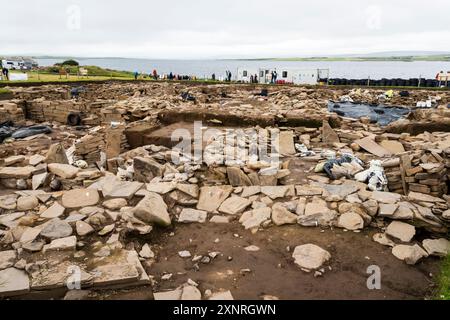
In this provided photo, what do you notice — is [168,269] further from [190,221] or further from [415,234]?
[415,234]

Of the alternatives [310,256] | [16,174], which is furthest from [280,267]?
[16,174]

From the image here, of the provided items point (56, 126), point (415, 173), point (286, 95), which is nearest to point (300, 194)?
point (415, 173)

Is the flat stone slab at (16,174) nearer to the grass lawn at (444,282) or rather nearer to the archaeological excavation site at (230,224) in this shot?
the archaeological excavation site at (230,224)

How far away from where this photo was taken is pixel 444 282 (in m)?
3.79

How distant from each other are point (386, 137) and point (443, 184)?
435 cm

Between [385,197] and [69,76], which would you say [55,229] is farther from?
[69,76]

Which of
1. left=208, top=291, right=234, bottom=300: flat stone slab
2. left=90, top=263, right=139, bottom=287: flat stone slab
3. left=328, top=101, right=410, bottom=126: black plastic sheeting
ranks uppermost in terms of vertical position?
left=328, top=101, right=410, bottom=126: black plastic sheeting

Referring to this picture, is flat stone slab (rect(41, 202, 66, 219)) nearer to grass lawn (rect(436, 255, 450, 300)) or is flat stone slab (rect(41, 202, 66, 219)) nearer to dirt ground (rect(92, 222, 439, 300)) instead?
dirt ground (rect(92, 222, 439, 300))

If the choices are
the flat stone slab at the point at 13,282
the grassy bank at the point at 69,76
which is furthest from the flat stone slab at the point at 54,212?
the grassy bank at the point at 69,76

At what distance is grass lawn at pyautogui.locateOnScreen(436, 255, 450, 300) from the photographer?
358 centimetres

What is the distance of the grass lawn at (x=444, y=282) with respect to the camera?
3580 mm

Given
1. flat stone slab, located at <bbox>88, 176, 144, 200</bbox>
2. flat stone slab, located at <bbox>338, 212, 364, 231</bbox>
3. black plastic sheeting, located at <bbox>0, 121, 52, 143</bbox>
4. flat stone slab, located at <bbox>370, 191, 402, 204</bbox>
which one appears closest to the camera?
flat stone slab, located at <bbox>338, 212, 364, 231</bbox>

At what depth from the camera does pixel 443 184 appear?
5988 millimetres

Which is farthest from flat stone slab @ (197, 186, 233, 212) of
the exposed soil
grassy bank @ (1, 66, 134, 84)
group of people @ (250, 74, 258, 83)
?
group of people @ (250, 74, 258, 83)
